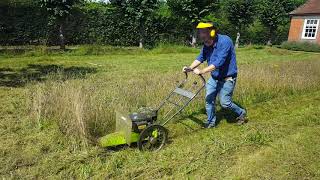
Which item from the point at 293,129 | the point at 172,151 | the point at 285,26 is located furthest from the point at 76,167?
the point at 285,26

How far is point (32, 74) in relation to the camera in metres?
10.5

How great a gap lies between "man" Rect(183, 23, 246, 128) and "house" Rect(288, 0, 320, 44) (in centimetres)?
2912

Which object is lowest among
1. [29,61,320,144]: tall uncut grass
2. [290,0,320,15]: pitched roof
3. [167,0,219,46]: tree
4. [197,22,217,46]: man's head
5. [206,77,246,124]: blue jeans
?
[29,61,320,144]: tall uncut grass

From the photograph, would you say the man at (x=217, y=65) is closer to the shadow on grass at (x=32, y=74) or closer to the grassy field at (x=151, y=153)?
the grassy field at (x=151, y=153)

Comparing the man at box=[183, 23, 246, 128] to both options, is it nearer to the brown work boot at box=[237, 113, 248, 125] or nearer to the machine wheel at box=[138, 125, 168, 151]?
the brown work boot at box=[237, 113, 248, 125]

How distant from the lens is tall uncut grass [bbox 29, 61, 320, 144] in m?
5.39

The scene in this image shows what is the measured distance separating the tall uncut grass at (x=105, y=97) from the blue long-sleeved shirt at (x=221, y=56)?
151 cm

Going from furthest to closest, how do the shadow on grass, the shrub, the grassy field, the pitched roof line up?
1. the pitched roof
2. the shrub
3. the shadow on grass
4. the grassy field

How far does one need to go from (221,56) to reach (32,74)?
23.3 ft

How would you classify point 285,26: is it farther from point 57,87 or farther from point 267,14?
point 57,87

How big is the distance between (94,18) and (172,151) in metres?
18.6

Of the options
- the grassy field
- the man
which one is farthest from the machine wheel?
the man

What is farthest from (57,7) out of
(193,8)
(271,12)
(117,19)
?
(271,12)

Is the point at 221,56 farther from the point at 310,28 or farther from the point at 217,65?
the point at 310,28
